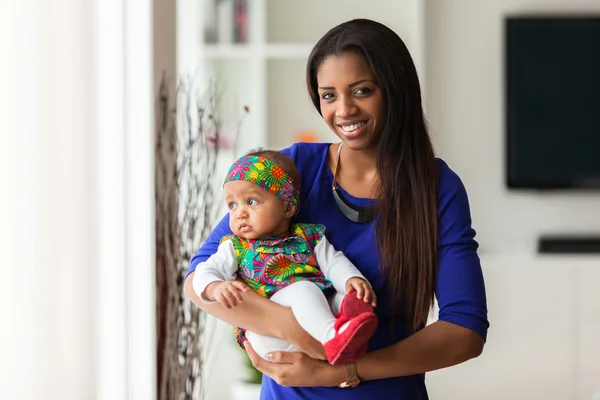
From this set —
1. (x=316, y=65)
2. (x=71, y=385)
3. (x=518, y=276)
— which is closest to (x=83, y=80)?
(x=71, y=385)

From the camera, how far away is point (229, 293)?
1498mm

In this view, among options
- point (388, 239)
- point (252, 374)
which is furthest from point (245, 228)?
point (252, 374)

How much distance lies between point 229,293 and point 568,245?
11.0 feet

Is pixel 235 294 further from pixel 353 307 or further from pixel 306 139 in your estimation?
pixel 306 139

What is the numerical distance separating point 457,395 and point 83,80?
2.67m

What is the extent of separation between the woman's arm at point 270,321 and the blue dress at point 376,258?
129 mm

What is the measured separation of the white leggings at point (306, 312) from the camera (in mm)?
1466

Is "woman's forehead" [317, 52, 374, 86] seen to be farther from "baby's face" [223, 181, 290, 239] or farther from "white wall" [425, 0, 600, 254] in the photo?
"white wall" [425, 0, 600, 254]

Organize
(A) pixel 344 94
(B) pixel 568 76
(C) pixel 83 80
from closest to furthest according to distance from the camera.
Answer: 1. (A) pixel 344 94
2. (C) pixel 83 80
3. (B) pixel 568 76

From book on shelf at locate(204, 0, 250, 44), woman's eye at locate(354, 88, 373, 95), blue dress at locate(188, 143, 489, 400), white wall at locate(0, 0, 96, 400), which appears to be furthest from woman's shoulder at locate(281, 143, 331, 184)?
book on shelf at locate(204, 0, 250, 44)

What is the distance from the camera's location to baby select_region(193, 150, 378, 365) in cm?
150

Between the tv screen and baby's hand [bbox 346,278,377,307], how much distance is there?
321 cm

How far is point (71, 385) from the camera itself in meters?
2.18

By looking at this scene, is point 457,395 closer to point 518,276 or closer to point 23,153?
point 518,276
